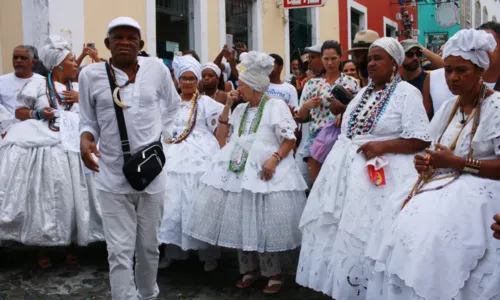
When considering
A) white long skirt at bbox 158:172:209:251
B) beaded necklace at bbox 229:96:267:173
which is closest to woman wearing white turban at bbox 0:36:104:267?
white long skirt at bbox 158:172:209:251

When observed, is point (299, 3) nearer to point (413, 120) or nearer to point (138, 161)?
point (413, 120)

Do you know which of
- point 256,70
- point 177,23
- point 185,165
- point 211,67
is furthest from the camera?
point 177,23

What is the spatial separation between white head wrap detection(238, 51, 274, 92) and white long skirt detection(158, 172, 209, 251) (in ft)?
3.66

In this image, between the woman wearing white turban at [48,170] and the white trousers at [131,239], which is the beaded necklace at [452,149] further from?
the woman wearing white turban at [48,170]

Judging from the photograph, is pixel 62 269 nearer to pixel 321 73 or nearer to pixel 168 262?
pixel 168 262

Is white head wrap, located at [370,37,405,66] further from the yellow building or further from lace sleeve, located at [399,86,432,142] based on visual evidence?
the yellow building

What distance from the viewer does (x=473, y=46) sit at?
10.4 feet

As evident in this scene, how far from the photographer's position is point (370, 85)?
4477mm

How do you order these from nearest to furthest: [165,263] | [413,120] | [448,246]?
[448,246] < [413,120] < [165,263]

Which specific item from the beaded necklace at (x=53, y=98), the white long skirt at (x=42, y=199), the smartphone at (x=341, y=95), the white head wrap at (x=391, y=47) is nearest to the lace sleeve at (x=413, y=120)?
the white head wrap at (x=391, y=47)

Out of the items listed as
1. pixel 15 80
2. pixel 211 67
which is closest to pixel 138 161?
pixel 211 67

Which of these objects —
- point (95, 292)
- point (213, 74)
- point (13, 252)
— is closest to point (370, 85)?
point (213, 74)

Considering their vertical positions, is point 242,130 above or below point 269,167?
above

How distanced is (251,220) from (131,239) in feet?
4.36
